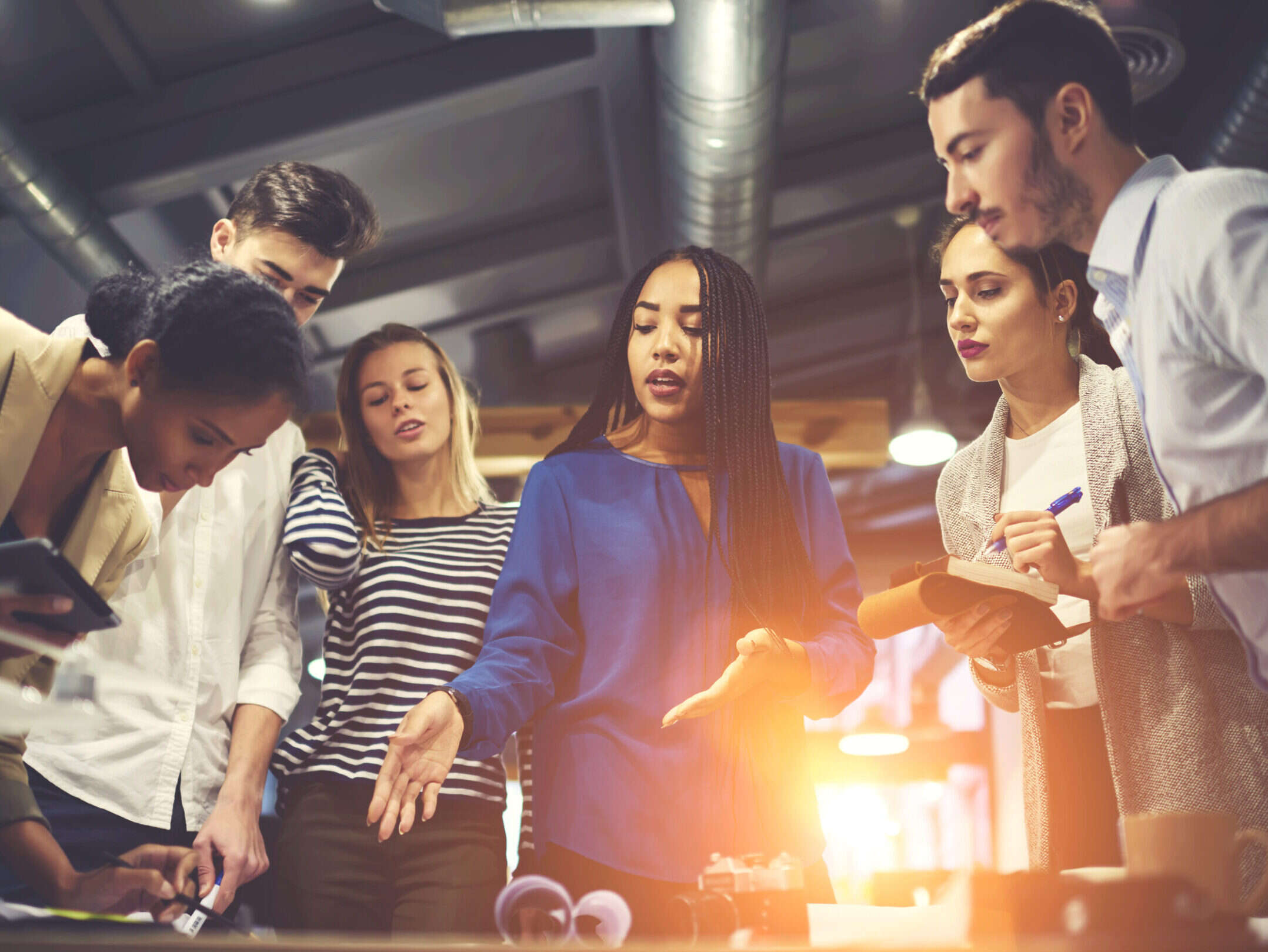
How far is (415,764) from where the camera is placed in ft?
4.05

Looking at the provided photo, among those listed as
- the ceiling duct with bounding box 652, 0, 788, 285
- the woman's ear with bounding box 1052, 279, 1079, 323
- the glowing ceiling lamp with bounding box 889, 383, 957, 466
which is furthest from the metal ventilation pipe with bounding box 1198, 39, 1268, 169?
the woman's ear with bounding box 1052, 279, 1079, 323

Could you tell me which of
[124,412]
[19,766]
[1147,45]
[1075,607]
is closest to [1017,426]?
[1075,607]

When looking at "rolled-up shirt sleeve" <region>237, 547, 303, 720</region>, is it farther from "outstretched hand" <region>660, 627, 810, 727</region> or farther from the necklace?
the necklace

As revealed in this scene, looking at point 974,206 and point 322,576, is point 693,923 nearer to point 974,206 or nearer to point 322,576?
point 322,576

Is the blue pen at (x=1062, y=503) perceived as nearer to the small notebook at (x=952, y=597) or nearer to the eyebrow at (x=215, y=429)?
the small notebook at (x=952, y=597)

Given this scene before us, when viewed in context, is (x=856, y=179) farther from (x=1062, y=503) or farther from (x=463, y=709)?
(x=463, y=709)

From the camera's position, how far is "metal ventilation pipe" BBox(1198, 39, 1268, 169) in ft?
9.29

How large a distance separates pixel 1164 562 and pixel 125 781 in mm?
1396

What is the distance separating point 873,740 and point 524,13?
5871 mm

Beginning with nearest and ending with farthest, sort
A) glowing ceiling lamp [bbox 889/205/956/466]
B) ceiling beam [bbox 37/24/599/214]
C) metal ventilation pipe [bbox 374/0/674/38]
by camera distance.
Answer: metal ventilation pipe [bbox 374/0/674/38] < ceiling beam [bbox 37/24/599/214] < glowing ceiling lamp [bbox 889/205/956/466]

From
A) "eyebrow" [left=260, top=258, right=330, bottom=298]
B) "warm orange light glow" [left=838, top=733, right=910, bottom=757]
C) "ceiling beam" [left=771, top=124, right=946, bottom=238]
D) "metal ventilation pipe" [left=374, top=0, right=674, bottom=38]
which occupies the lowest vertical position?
"eyebrow" [left=260, top=258, right=330, bottom=298]

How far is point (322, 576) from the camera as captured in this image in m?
1.59

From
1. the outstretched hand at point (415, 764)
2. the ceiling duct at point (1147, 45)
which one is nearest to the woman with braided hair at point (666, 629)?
the outstretched hand at point (415, 764)

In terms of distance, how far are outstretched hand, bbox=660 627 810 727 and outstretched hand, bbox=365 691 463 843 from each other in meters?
0.28
